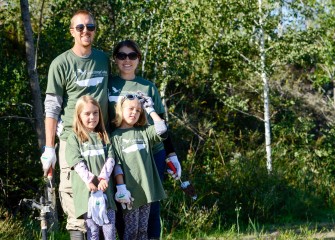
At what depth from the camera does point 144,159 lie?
5547mm

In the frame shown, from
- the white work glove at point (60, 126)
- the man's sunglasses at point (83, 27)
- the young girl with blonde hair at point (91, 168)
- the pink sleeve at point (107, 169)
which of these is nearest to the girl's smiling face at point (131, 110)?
the young girl with blonde hair at point (91, 168)

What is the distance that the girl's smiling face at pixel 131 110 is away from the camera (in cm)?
547

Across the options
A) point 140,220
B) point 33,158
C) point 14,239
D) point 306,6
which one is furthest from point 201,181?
point 306,6

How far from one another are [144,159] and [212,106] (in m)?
9.92

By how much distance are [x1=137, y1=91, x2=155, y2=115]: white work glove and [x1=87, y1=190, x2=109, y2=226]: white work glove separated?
2.65ft

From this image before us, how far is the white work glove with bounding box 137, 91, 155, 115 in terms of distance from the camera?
18.4 ft

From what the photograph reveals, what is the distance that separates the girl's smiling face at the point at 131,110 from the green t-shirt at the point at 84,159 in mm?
290

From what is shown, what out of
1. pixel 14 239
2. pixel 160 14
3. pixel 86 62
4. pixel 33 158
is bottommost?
pixel 14 239

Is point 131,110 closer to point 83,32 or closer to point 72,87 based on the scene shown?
point 72,87

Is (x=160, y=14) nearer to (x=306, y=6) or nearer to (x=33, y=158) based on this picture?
(x=33, y=158)

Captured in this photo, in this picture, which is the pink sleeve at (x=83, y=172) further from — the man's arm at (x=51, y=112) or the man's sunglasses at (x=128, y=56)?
the man's sunglasses at (x=128, y=56)

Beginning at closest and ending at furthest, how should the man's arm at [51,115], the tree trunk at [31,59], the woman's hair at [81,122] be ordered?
the woman's hair at [81,122] < the man's arm at [51,115] < the tree trunk at [31,59]

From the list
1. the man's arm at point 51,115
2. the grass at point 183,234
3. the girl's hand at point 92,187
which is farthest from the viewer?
the grass at point 183,234

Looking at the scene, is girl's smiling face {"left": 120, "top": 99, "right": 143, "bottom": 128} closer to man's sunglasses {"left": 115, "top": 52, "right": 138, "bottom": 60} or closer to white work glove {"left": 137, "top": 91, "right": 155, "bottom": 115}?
white work glove {"left": 137, "top": 91, "right": 155, "bottom": 115}
